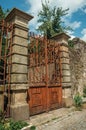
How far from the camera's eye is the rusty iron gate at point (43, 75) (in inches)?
273

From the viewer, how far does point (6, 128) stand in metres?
4.63

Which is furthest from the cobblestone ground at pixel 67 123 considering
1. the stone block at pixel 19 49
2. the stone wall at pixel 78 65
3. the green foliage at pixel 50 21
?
the green foliage at pixel 50 21

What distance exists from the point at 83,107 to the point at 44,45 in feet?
11.8

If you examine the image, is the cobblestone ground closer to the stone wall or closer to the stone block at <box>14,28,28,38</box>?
the stone block at <box>14,28,28,38</box>

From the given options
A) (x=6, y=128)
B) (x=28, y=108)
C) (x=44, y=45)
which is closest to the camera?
(x=6, y=128)

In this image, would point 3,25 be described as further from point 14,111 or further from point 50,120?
point 50,120

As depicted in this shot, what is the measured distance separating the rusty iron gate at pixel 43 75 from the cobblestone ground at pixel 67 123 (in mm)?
1161

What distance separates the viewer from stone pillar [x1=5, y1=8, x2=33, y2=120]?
19.1 feet

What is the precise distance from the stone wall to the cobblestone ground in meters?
4.32

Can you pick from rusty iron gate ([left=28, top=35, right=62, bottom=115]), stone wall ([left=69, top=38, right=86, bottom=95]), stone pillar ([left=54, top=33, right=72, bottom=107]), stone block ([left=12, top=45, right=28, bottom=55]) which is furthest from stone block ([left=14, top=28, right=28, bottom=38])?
stone wall ([left=69, top=38, right=86, bottom=95])

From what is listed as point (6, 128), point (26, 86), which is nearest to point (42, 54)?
point (26, 86)

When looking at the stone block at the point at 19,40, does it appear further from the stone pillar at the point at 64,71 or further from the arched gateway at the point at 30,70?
the stone pillar at the point at 64,71

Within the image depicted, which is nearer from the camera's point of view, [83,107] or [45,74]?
[45,74]

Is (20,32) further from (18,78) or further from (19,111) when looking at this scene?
(19,111)
